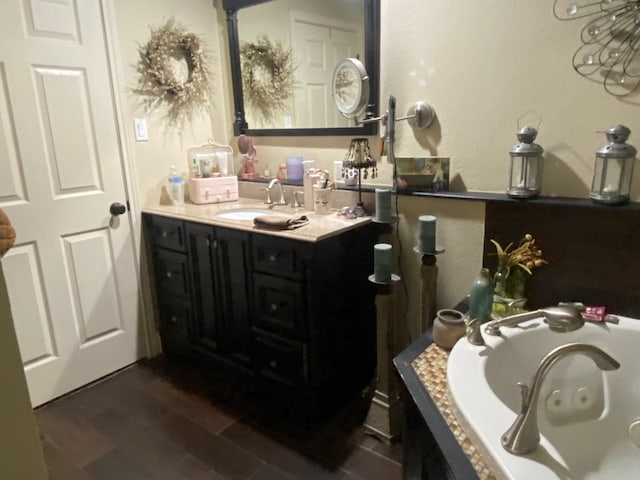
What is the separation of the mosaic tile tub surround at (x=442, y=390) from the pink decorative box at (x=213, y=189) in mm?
1538

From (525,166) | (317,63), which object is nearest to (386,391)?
(525,166)

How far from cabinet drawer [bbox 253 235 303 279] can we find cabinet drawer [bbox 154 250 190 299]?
1.84ft

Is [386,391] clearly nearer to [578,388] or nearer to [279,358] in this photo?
[279,358]

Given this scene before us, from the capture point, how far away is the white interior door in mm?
2145

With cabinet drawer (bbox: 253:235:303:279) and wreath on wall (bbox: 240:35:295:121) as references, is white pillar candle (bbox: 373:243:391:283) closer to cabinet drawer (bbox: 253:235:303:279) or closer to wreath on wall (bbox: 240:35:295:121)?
cabinet drawer (bbox: 253:235:303:279)

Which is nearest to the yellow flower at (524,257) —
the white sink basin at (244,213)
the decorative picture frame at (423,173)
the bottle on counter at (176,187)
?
the decorative picture frame at (423,173)

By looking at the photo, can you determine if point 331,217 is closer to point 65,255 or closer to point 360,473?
point 360,473

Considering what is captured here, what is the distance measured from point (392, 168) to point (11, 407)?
171 cm

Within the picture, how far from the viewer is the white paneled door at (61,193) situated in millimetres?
1968

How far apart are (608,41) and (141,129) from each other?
2128 millimetres

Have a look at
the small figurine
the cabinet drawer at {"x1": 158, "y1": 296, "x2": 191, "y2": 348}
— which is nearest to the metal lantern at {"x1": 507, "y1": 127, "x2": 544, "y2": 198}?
the small figurine

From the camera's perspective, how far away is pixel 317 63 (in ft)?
7.45

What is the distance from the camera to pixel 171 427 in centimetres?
202

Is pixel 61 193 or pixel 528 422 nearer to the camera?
pixel 528 422
